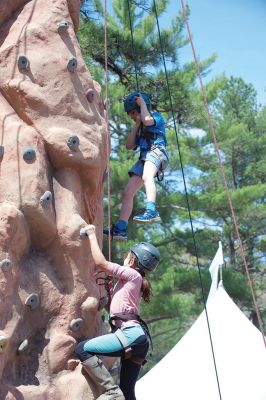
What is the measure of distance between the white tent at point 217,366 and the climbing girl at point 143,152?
4563 millimetres

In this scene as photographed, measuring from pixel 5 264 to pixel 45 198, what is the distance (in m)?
0.60

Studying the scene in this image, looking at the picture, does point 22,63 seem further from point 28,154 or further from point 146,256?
point 146,256

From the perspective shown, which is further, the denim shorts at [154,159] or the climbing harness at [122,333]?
the denim shorts at [154,159]

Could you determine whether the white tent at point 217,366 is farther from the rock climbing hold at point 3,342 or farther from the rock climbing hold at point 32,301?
the rock climbing hold at point 3,342

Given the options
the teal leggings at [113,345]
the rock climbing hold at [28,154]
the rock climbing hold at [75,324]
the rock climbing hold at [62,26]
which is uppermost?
the rock climbing hold at [62,26]

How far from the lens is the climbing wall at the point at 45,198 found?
4.93m

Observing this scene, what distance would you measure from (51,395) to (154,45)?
10665 millimetres

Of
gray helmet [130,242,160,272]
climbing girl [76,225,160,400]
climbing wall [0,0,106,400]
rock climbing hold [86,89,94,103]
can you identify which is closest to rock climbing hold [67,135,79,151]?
climbing wall [0,0,106,400]

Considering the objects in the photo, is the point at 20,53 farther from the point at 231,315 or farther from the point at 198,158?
the point at 198,158

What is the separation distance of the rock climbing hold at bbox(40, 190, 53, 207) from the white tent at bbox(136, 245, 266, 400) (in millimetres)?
5651

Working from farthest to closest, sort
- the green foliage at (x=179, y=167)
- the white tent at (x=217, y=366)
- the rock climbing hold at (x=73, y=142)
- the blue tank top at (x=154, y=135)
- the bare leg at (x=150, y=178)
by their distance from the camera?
1. the green foliage at (x=179, y=167)
2. the white tent at (x=217, y=366)
3. the blue tank top at (x=154, y=135)
4. the bare leg at (x=150, y=178)
5. the rock climbing hold at (x=73, y=142)

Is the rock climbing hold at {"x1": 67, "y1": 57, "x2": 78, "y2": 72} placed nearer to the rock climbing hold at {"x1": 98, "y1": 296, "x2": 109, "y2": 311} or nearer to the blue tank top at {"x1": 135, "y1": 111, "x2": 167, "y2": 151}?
the blue tank top at {"x1": 135, "y1": 111, "x2": 167, "y2": 151}

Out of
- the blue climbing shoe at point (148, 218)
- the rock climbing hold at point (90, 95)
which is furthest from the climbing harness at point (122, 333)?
the rock climbing hold at point (90, 95)

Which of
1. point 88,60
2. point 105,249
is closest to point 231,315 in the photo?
point 105,249
